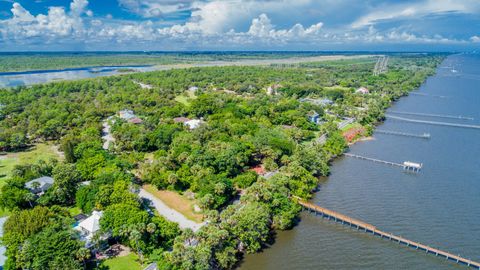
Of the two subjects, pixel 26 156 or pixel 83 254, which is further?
pixel 26 156

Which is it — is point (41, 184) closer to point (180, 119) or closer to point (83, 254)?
point (83, 254)

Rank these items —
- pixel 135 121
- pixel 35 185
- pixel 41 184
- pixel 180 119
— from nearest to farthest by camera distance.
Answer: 1. pixel 35 185
2. pixel 41 184
3. pixel 135 121
4. pixel 180 119

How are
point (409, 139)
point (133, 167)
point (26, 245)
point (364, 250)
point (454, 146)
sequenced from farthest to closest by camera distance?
point (409, 139) → point (454, 146) → point (133, 167) → point (364, 250) → point (26, 245)

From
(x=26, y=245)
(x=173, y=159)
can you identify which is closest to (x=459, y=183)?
(x=173, y=159)

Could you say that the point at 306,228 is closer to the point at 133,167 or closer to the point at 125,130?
the point at 133,167

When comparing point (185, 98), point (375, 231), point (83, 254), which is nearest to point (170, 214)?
point (83, 254)

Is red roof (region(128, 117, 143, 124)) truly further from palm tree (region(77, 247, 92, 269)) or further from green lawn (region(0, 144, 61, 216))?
palm tree (region(77, 247, 92, 269))
